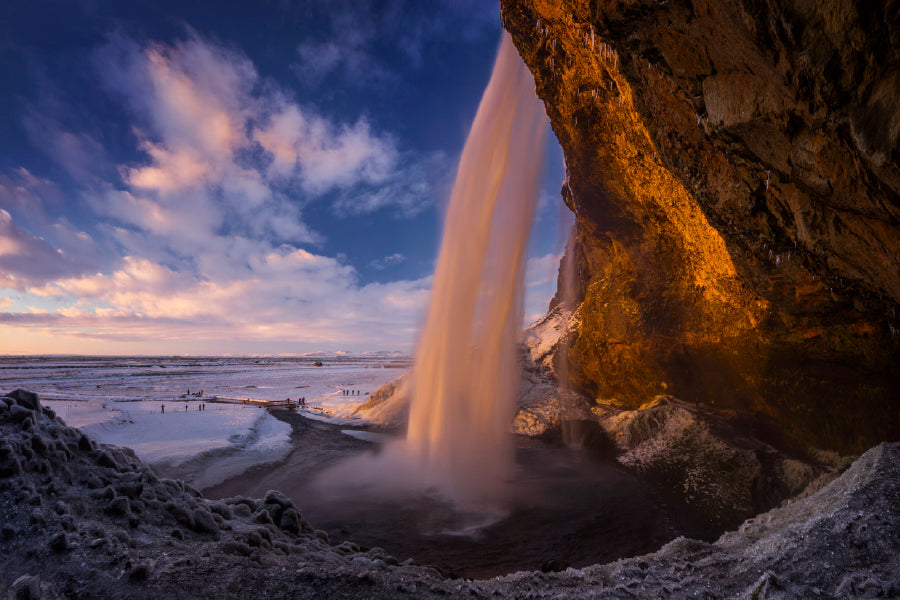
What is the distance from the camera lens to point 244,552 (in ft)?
13.7

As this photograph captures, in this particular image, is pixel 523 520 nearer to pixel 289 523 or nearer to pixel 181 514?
pixel 289 523

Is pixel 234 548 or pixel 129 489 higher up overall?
pixel 129 489

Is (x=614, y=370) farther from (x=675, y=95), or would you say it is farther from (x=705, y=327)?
(x=675, y=95)

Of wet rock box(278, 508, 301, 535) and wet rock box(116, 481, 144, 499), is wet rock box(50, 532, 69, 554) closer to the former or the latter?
wet rock box(116, 481, 144, 499)

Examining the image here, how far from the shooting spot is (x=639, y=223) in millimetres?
12875

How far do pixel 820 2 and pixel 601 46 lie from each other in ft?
18.6

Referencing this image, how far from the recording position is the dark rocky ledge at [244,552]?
3154mm

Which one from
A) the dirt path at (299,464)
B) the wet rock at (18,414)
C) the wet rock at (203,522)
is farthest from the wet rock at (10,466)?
the dirt path at (299,464)

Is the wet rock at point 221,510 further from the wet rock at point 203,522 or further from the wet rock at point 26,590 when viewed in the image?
the wet rock at point 26,590

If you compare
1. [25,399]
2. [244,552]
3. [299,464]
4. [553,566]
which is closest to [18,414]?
[25,399]

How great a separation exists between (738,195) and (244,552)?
32.2ft

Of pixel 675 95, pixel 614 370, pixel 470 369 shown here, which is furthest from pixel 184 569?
pixel 614 370

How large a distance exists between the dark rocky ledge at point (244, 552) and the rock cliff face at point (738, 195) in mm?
3833

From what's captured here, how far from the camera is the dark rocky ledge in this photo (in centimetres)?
315
